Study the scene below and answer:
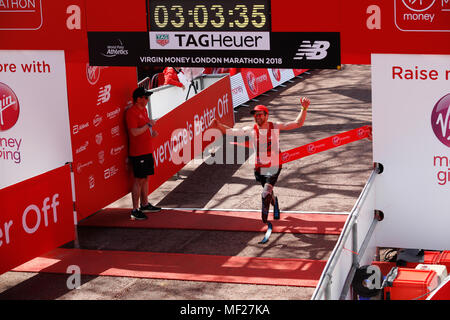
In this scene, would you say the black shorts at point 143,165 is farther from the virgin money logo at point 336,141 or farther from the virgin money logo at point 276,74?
the virgin money logo at point 276,74

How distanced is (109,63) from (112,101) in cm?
174

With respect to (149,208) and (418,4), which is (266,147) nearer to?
(149,208)

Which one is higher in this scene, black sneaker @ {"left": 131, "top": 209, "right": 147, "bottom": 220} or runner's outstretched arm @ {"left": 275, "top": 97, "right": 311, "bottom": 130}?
runner's outstretched arm @ {"left": 275, "top": 97, "right": 311, "bottom": 130}

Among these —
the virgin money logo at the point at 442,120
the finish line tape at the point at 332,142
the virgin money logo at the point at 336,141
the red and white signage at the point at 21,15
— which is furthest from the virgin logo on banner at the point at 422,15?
the red and white signage at the point at 21,15

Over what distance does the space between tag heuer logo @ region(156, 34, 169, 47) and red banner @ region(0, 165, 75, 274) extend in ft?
6.81

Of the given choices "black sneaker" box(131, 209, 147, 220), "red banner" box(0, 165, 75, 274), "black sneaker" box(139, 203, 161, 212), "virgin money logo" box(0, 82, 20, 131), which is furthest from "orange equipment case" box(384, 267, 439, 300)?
"virgin money logo" box(0, 82, 20, 131)

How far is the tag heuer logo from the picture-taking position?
395 inches

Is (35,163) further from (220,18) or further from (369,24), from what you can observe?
(369,24)

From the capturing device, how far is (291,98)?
21203 mm

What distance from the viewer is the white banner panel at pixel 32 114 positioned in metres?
11.2

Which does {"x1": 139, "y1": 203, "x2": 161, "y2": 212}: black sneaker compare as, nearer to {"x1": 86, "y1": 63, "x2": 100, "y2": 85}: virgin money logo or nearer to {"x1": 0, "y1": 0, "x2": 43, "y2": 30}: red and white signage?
{"x1": 86, "y1": 63, "x2": 100, "y2": 85}: virgin money logo

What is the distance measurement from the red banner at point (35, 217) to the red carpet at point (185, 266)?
1.17 feet

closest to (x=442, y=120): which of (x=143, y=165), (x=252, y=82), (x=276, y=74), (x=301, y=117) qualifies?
(x=301, y=117)

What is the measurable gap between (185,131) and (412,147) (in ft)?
18.4
